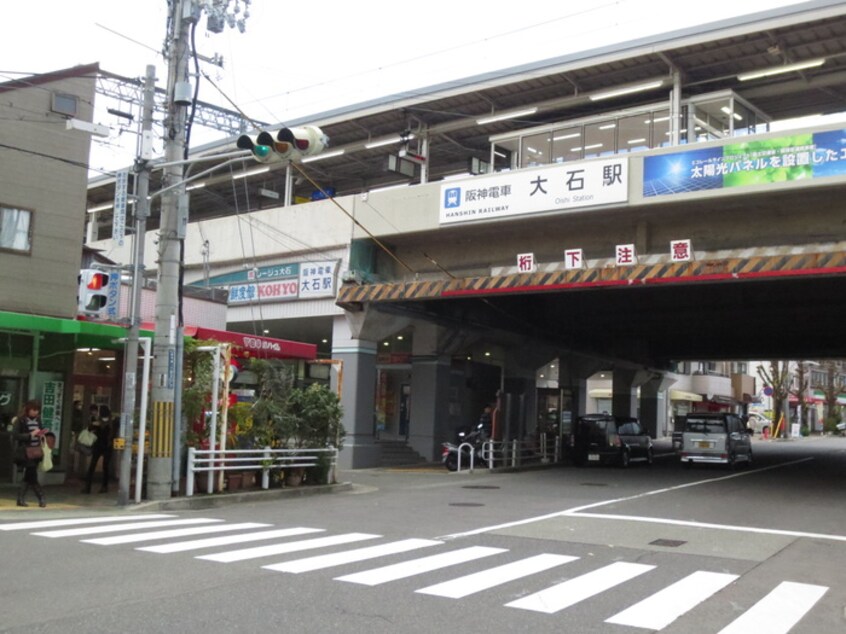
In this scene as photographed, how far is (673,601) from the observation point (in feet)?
27.1

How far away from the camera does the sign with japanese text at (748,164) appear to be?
62.1 feet

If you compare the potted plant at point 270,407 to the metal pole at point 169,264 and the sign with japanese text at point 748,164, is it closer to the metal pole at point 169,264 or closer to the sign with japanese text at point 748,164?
the metal pole at point 169,264

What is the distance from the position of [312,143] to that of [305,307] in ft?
50.8

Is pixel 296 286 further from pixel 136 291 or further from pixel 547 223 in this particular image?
pixel 136 291

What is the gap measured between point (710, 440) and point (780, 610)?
20832 millimetres

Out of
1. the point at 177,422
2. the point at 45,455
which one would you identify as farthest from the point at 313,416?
the point at 45,455

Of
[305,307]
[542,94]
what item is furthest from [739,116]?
[305,307]

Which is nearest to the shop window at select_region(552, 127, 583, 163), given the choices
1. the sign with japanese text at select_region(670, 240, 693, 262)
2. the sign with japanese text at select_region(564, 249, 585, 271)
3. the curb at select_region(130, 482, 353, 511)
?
the sign with japanese text at select_region(564, 249, 585, 271)

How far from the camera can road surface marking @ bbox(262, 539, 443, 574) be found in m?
9.45

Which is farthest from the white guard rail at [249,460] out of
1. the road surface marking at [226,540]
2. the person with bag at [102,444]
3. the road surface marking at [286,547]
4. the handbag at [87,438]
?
the road surface marking at [286,547]

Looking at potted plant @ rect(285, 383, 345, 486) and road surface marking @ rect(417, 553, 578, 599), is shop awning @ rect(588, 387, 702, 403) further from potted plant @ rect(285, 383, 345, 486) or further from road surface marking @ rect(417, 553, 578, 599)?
road surface marking @ rect(417, 553, 578, 599)

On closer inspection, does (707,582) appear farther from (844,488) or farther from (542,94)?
(542,94)

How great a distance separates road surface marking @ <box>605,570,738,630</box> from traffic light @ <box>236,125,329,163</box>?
27.0 ft

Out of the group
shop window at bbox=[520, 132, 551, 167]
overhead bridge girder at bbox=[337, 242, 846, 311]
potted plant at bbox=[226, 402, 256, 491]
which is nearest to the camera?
potted plant at bbox=[226, 402, 256, 491]
